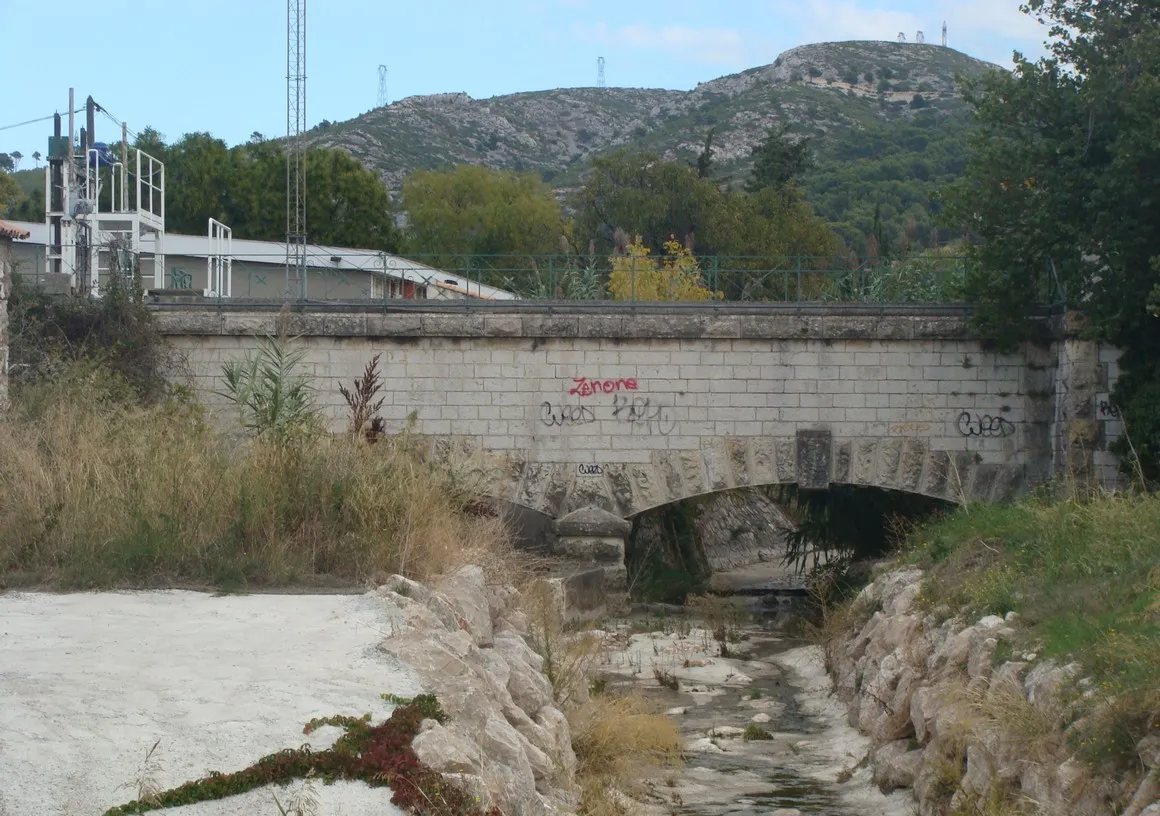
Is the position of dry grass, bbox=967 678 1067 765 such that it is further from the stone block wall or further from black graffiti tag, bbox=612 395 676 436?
black graffiti tag, bbox=612 395 676 436

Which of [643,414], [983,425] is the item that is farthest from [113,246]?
[983,425]

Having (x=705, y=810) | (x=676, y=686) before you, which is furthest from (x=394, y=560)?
(x=676, y=686)

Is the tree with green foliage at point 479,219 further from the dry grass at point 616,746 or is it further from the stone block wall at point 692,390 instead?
the dry grass at point 616,746

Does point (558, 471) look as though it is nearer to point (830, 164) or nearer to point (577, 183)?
point (830, 164)

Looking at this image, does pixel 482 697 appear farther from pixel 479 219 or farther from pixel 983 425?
pixel 479 219

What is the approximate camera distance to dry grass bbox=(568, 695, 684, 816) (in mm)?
10195

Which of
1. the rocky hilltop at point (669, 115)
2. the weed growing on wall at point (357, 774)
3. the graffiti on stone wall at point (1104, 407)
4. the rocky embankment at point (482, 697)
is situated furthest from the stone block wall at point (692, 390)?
the rocky hilltop at point (669, 115)

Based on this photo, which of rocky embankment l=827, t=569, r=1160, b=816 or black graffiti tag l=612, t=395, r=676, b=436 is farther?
black graffiti tag l=612, t=395, r=676, b=436

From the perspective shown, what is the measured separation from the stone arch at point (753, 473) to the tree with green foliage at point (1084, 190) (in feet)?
6.44

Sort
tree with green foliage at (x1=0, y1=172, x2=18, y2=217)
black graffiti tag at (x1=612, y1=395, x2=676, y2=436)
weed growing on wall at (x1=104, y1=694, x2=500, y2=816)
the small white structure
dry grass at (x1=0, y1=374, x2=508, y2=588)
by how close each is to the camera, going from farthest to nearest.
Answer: tree with green foliage at (x1=0, y1=172, x2=18, y2=217) < black graffiti tag at (x1=612, y1=395, x2=676, y2=436) < the small white structure < dry grass at (x1=0, y1=374, x2=508, y2=588) < weed growing on wall at (x1=104, y1=694, x2=500, y2=816)

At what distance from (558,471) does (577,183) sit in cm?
6349

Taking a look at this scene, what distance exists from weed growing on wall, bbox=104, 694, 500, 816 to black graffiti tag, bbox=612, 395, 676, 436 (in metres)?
12.5

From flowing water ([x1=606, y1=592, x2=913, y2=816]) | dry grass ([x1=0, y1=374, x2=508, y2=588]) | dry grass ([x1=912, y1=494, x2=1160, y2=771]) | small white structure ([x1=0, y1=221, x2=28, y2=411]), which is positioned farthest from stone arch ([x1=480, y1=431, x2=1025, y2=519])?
dry grass ([x1=0, y1=374, x2=508, y2=588])

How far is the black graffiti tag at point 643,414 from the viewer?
19.8 meters
